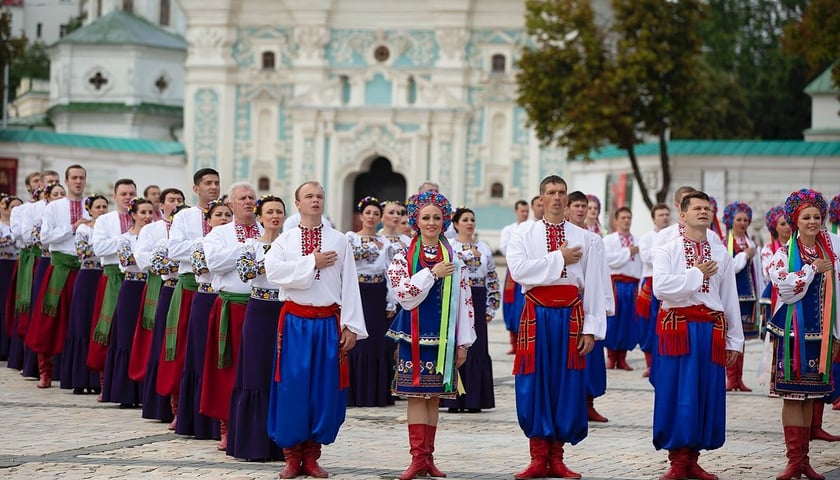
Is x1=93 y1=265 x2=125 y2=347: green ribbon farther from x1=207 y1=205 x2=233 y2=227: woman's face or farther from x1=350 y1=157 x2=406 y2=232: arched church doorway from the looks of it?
x1=350 y1=157 x2=406 y2=232: arched church doorway

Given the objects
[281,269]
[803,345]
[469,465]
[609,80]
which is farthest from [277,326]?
[609,80]

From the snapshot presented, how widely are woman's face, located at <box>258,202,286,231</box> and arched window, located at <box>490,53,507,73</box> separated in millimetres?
38648

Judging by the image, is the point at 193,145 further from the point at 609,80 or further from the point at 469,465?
the point at 469,465

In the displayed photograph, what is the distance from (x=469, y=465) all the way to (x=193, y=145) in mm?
40598

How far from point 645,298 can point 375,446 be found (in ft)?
20.7

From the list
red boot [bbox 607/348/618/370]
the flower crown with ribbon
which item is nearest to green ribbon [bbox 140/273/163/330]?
the flower crown with ribbon

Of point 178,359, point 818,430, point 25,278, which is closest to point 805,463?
point 818,430

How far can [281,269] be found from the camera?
9.73 m

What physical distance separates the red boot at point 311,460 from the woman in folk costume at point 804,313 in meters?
3.13

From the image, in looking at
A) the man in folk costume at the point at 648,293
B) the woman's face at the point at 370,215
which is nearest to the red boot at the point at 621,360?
the man in folk costume at the point at 648,293

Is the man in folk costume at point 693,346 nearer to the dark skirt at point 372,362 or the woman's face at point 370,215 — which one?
the woman's face at point 370,215

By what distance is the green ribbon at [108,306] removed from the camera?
1413 cm

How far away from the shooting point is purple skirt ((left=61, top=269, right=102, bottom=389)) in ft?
47.9

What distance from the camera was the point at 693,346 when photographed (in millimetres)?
9938
